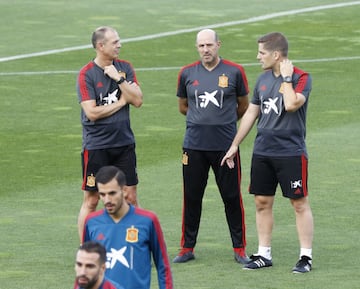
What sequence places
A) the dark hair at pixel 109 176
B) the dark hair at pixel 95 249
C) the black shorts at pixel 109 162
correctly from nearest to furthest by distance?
the dark hair at pixel 95 249
the dark hair at pixel 109 176
the black shorts at pixel 109 162

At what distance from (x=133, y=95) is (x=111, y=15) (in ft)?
74.5

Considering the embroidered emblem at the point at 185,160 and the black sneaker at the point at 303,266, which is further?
the embroidered emblem at the point at 185,160

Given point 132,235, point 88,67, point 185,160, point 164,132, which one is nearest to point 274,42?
point 185,160

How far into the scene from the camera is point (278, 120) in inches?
518

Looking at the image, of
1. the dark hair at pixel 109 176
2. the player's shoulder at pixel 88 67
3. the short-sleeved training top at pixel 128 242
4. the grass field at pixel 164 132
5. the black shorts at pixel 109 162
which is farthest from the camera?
the grass field at pixel 164 132

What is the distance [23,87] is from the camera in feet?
88.2

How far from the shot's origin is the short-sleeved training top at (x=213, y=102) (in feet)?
44.6

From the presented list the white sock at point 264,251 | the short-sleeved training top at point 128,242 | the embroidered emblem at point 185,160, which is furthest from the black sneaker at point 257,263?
the short-sleeved training top at point 128,242

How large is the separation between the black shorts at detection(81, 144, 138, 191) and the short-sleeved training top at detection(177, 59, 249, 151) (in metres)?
0.69

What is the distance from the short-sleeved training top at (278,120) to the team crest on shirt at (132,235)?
3.48 m

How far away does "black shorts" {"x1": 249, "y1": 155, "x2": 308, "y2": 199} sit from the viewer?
13156 mm

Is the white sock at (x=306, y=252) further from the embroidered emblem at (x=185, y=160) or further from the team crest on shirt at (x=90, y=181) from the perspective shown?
the team crest on shirt at (x=90, y=181)

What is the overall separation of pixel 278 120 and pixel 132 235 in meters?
3.55

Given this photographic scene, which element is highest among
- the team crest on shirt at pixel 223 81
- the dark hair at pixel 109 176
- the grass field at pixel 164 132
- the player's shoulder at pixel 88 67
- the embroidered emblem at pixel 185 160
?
the player's shoulder at pixel 88 67
